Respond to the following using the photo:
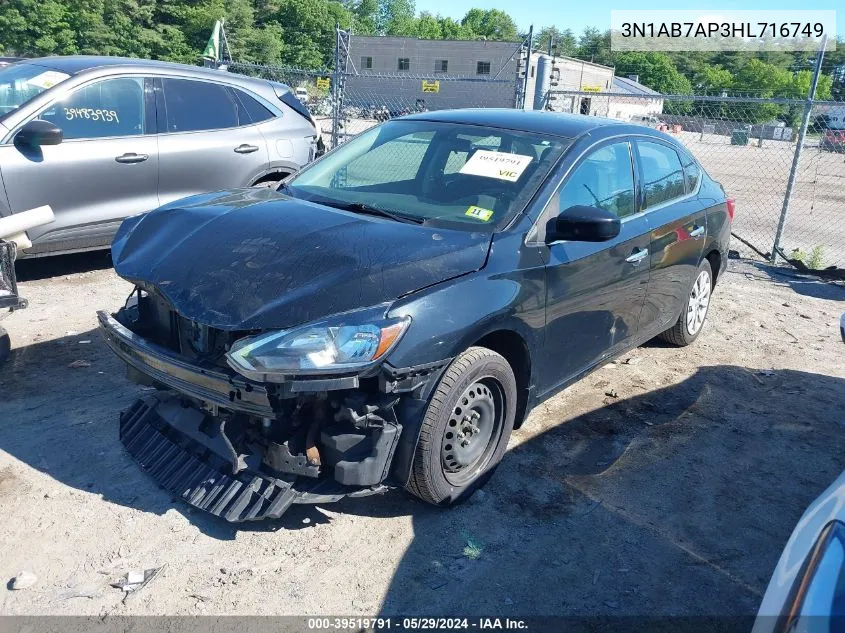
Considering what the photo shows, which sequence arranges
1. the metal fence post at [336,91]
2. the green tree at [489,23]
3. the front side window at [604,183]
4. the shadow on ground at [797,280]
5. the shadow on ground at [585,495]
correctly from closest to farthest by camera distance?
the shadow on ground at [585,495] → the front side window at [604,183] → the shadow on ground at [797,280] → the metal fence post at [336,91] → the green tree at [489,23]

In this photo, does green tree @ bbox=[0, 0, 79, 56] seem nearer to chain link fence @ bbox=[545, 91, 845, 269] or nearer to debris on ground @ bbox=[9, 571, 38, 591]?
chain link fence @ bbox=[545, 91, 845, 269]

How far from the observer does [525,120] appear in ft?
13.9

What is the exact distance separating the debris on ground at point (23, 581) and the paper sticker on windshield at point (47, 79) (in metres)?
4.54

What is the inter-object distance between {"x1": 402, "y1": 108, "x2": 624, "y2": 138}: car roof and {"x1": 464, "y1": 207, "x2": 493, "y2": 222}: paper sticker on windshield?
75 cm

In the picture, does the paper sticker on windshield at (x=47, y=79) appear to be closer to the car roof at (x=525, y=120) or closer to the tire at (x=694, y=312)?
the car roof at (x=525, y=120)

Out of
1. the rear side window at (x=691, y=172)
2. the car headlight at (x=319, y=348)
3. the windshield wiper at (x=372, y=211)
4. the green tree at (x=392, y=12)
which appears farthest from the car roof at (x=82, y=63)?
the green tree at (x=392, y=12)

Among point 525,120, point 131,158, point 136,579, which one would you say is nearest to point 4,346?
point 131,158

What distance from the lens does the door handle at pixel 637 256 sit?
4.21 m

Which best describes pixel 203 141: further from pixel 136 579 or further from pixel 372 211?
pixel 136 579

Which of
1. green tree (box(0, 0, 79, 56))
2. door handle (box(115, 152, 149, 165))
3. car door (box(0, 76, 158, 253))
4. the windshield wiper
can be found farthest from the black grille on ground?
green tree (box(0, 0, 79, 56))

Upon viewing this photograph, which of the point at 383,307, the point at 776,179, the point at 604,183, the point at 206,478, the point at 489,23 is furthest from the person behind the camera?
the point at 489,23

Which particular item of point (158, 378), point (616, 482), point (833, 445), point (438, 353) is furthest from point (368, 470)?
point (833, 445)

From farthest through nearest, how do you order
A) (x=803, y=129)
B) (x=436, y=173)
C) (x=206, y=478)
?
(x=803, y=129)
(x=436, y=173)
(x=206, y=478)

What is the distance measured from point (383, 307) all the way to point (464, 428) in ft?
2.67
